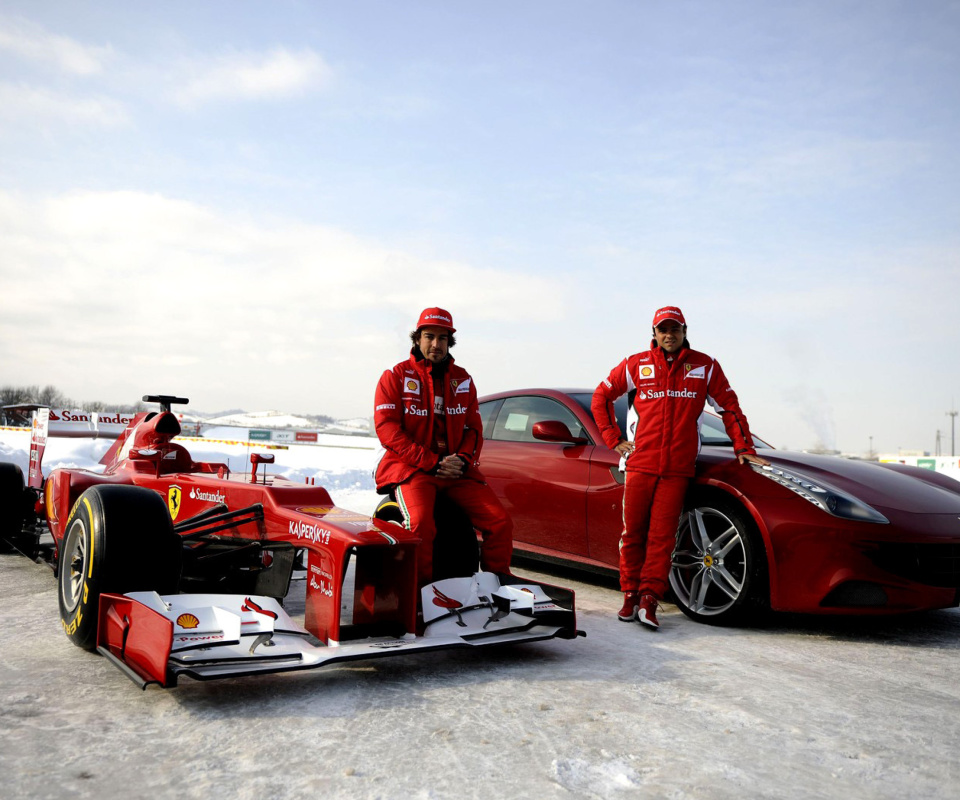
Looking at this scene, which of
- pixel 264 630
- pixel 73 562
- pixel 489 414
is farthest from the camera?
pixel 489 414

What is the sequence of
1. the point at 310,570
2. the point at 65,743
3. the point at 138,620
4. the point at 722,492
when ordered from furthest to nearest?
the point at 722,492 < the point at 310,570 < the point at 138,620 < the point at 65,743

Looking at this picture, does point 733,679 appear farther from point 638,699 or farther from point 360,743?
point 360,743

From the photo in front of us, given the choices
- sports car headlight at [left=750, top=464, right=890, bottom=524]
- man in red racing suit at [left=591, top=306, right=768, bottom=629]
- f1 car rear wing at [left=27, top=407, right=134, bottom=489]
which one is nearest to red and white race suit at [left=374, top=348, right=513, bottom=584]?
man in red racing suit at [left=591, top=306, right=768, bottom=629]

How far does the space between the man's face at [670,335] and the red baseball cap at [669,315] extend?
20mm

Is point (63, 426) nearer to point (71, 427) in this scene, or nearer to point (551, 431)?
point (71, 427)

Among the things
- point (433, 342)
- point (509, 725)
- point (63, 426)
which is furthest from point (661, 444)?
point (63, 426)

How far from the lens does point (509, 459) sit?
6.30 metres

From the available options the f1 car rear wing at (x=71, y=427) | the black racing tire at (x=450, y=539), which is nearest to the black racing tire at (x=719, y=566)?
the black racing tire at (x=450, y=539)

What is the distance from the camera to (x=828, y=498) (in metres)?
4.50

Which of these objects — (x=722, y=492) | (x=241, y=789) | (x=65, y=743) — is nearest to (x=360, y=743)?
(x=241, y=789)

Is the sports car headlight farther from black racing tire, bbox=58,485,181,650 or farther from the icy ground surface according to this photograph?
black racing tire, bbox=58,485,181,650

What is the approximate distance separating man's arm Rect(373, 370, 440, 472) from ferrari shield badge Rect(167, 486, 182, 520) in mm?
1544

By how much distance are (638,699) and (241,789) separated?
1619 mm

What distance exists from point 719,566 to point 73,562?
3.47 metres
